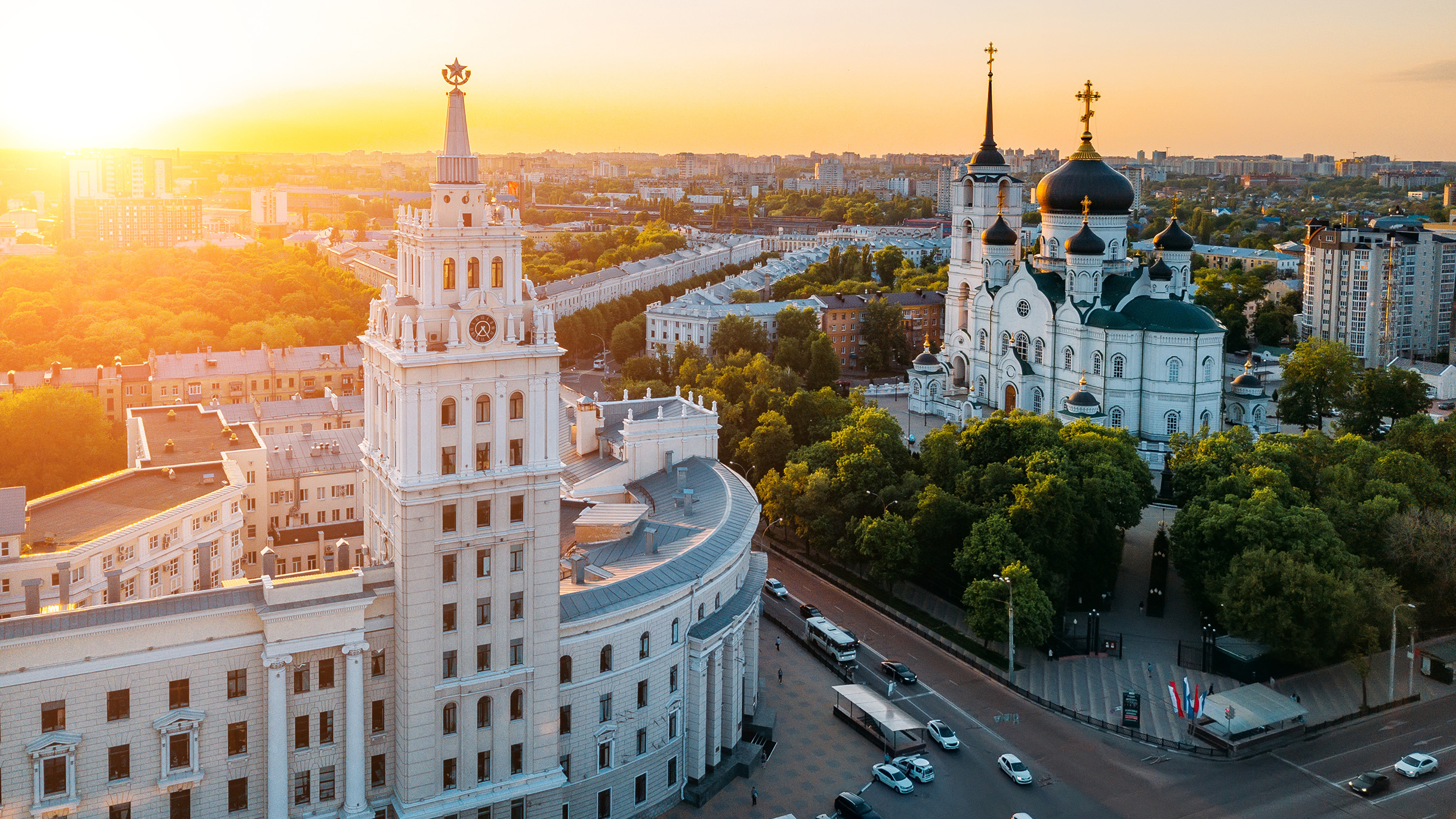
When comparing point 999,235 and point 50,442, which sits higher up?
point 999,235

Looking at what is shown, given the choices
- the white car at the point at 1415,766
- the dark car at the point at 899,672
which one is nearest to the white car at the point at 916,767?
the dark car at the point at 899,672

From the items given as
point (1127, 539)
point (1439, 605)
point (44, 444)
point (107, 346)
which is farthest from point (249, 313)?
point (1439, 605)

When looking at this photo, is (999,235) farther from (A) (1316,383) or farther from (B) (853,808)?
(B) (853,808)

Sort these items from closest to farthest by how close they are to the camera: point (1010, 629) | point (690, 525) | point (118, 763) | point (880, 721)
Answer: point (118, 763) → point (880, 721) → point (690, 525) → point (1010, 629)

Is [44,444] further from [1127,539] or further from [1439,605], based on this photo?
[1439,605]

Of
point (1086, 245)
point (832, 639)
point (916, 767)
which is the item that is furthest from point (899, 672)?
point (1086, 245)
